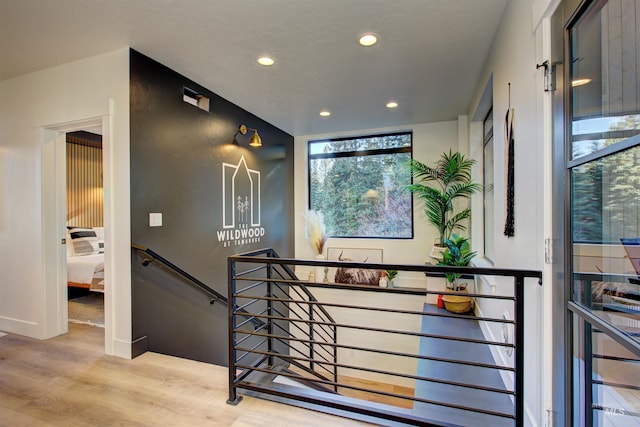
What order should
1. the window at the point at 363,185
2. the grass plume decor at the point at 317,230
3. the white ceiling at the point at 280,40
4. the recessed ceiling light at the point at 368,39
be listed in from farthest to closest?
1. the grass plume decor at the point at 317,230
2. the window at the point at 363,185
3. the recessed ceiling light at the point at 368,39
4. the white ceiling at the point at 280,40

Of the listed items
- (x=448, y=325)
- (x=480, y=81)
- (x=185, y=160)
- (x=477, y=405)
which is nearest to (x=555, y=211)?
(x=477, y=405)

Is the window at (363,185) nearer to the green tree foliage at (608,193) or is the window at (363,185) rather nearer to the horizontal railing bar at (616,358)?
the green tree foliage at (608,193)

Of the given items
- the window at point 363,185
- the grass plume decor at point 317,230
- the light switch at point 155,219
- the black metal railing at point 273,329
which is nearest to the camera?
the black metal railing at point 273,329

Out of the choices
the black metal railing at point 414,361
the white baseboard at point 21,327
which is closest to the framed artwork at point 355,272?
the black metal railing at point 414,361

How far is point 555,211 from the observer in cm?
133

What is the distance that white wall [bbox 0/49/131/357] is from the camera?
2.51m

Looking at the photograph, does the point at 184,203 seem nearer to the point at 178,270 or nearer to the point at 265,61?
the point at 178,270

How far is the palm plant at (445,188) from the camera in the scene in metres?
4.15

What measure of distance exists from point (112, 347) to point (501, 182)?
3409 millimetres

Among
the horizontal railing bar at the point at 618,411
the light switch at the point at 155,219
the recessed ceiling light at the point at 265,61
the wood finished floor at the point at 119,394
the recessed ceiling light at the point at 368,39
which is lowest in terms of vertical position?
the wood finished floor at the point at 119,394

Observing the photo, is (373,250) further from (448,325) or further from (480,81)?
(480,81)

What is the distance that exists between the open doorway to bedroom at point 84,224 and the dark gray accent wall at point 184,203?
1.61 metres

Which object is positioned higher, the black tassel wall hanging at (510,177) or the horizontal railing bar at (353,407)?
the black tassel wall hanging at (510,177)

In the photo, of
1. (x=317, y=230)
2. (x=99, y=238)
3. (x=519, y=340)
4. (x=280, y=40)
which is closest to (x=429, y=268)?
(x=519, y=340)
